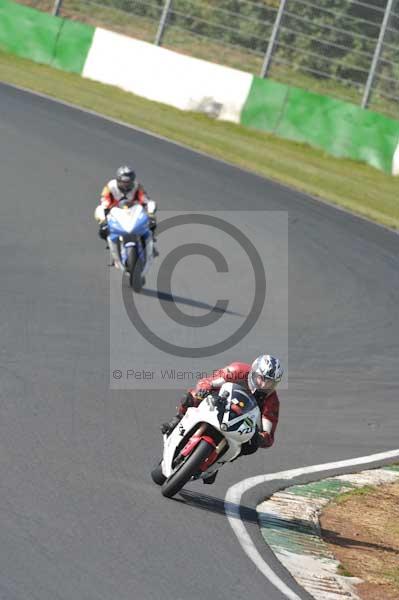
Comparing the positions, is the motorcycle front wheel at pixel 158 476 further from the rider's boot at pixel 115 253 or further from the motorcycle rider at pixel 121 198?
the motorcycle rider at pixel 121 198

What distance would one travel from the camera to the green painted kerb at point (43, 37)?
1132 inches

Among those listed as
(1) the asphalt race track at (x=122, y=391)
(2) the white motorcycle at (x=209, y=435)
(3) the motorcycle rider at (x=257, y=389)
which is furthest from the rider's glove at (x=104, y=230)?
(2) the white motorcycle at (x=209, y=435)

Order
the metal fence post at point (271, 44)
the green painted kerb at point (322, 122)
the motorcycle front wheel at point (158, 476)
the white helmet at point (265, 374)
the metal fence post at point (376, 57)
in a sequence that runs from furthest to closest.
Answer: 1. the metal fence post at point (271, 44)
2. the metal fence post at point (376, 57)
3. the green painted kerb at point (322, 122)
4. the motorcycle front wheel at point (158, 476)
5. the white helmet at point (265, 374)

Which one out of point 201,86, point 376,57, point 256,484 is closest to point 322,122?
point 376,57

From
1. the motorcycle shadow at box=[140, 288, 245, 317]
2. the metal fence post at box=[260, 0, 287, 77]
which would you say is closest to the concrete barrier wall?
the metal fence post at box=[260, 0, 287, 77]

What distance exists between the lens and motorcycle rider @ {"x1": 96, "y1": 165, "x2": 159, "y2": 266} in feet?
49.2

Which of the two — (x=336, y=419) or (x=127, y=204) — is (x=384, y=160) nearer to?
(x=127, y=204)

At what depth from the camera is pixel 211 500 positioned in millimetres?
8414

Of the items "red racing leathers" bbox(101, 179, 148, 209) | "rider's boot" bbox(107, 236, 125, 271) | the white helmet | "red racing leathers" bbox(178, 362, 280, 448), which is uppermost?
"red racing leathers" bbox(101, 179, 148, 209)

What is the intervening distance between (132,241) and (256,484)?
20.1 feet

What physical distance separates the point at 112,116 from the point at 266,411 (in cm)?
1769

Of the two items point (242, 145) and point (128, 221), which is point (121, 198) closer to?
point (128, 221)

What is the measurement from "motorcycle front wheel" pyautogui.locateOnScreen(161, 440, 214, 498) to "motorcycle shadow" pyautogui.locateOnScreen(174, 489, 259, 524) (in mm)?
157

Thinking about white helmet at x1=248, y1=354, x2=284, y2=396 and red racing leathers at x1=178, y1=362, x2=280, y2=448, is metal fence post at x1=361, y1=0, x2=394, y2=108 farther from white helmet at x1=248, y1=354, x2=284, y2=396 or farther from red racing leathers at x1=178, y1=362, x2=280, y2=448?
white helmet at x1=248, y1=354, x2=284, y2=396
